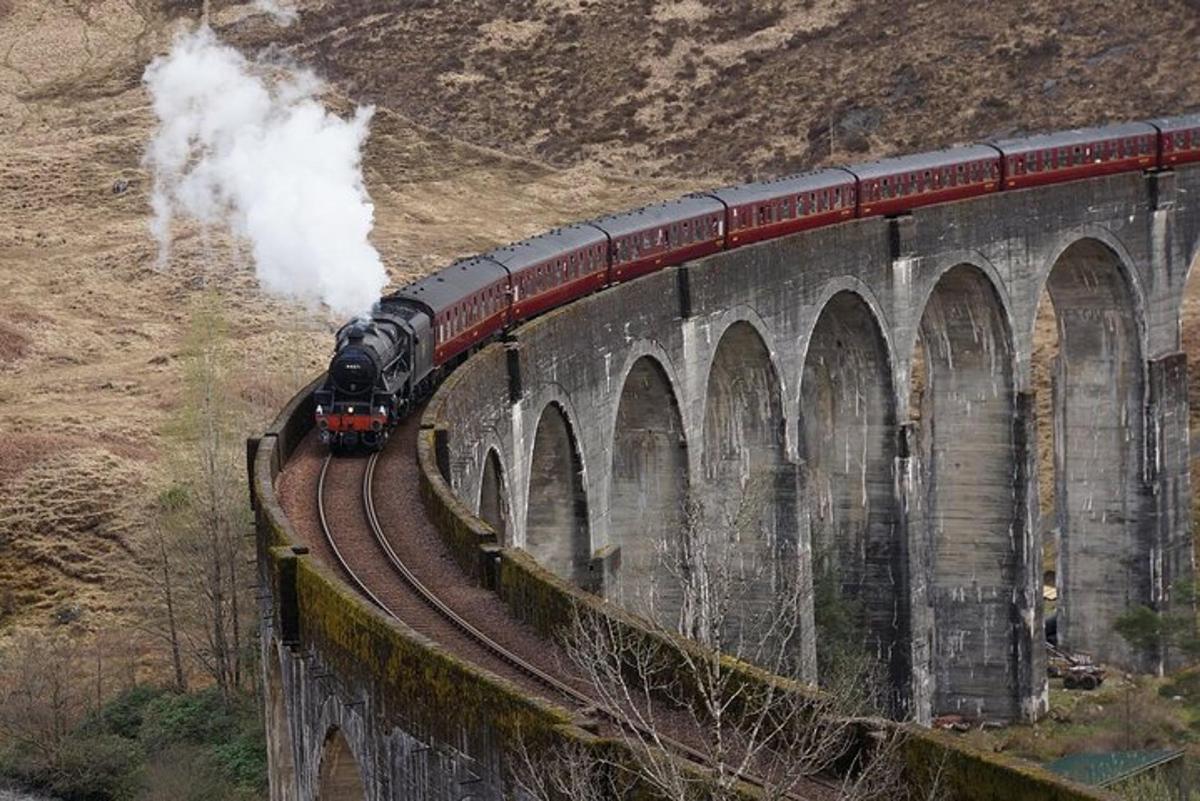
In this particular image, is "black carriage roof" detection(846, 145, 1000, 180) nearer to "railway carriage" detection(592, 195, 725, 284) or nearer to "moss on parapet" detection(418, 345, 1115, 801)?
"railway carriage" detection(592, 195, 725, 284)

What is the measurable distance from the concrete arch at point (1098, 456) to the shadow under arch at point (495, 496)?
24.8m

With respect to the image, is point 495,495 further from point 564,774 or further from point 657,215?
point 564,774

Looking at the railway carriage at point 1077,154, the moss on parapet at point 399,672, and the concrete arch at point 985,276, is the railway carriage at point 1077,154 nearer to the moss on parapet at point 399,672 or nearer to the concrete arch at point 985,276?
the concrete arch at point 985,276

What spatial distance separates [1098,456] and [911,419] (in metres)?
9.17

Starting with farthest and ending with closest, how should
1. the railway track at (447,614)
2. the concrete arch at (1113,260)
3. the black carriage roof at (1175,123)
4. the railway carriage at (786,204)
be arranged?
the black carriage roof at (1175,123) < the concrete arch at (1113,260) < the railway carriage at (786,204) < the railway track at (447,614)

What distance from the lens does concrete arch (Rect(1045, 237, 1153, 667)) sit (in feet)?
191

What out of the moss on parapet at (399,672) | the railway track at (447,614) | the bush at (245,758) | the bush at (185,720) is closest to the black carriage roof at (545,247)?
the railway track at (447,614)

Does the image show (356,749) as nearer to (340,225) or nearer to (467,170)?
(340,225)

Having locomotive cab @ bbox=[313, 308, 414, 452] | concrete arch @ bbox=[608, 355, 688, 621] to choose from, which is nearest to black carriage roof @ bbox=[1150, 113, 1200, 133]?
concrete arch @ bbox=[608, 355, 688, 621]

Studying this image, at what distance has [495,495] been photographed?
3756 cm

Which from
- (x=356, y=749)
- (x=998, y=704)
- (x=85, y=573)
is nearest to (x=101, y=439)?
(x=85, y=573)

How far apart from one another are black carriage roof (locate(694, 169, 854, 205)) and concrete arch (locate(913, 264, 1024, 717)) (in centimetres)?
403

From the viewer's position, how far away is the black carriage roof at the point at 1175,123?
194ft

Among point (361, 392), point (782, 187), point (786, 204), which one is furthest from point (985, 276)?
point (361, 392)
